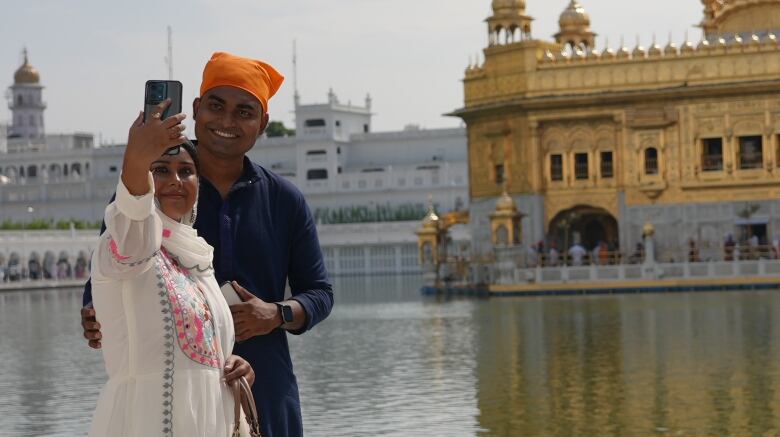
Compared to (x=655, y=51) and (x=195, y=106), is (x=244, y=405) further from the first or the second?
(x=655, y=51)

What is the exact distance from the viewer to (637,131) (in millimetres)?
44094

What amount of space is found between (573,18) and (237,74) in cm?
4744

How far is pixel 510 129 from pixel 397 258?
36.2 metres

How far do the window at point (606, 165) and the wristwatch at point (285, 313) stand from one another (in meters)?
40.1

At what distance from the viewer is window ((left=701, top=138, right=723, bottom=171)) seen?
43.7m

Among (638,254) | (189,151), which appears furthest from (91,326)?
(638,254)

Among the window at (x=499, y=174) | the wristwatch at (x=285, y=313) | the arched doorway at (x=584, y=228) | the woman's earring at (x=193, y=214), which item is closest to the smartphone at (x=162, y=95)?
the woman's earring at (x=193, y=214)

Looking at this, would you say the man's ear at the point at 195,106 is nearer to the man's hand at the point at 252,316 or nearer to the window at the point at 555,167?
the man's hand at the point at 252,316

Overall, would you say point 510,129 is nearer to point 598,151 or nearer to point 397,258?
point 598,151

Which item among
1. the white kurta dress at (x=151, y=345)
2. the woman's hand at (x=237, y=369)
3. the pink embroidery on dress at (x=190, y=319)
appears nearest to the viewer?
the white kurta dress at (x=151, y=345)

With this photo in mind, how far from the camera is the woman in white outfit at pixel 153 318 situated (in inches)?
181

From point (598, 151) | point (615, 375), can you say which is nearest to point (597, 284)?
point (598, 151)

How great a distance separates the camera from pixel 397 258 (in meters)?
81.4

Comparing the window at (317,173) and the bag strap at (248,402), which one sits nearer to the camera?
the bag strap at (248,402)
